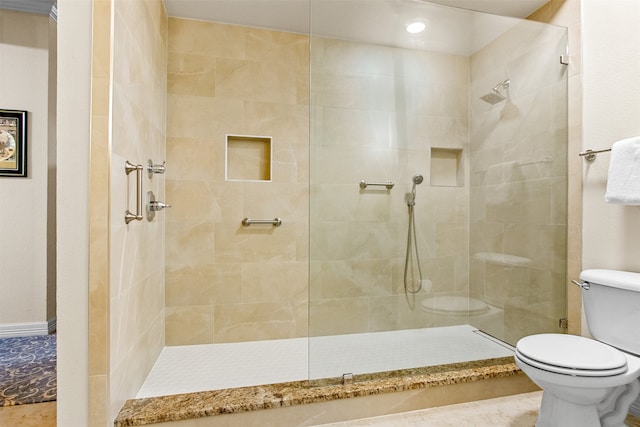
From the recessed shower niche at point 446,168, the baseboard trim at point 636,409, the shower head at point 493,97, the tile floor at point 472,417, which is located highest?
the shower head at point 493,97

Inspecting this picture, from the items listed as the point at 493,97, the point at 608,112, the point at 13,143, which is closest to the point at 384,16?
the point at 493,97

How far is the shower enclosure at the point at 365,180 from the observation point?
1949 mm

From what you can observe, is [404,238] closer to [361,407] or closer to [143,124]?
[361,407]

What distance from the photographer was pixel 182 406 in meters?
1.62

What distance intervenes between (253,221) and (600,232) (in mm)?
2192

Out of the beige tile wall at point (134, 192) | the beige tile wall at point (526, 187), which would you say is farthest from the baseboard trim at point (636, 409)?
the beige tile wall at point (134, 192)

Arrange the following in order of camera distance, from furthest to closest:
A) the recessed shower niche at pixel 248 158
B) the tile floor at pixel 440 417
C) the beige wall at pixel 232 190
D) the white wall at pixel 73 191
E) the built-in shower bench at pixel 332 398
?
1. the recessed shower niche at pixel 248 158
2. the beige wall at pixel 232 190
3. the tile floor at pixel 440 417
4. the built-in shower bench at pixel 332 398
5. the white wall at pixel 73 191

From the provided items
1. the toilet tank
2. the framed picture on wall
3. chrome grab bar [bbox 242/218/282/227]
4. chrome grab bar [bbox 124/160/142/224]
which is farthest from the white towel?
the framed picture on wall

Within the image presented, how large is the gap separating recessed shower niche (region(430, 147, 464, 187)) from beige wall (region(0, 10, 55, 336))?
2987 mm

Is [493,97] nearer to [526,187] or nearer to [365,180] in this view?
[526,187]

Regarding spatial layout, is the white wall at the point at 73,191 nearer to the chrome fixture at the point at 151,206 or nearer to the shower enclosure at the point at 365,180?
the chrome fixture at the point at 151,206

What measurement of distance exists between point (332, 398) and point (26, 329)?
2.60 m

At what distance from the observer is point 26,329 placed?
9.17 feet

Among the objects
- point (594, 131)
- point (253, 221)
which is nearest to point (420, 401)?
point (253, 221)
